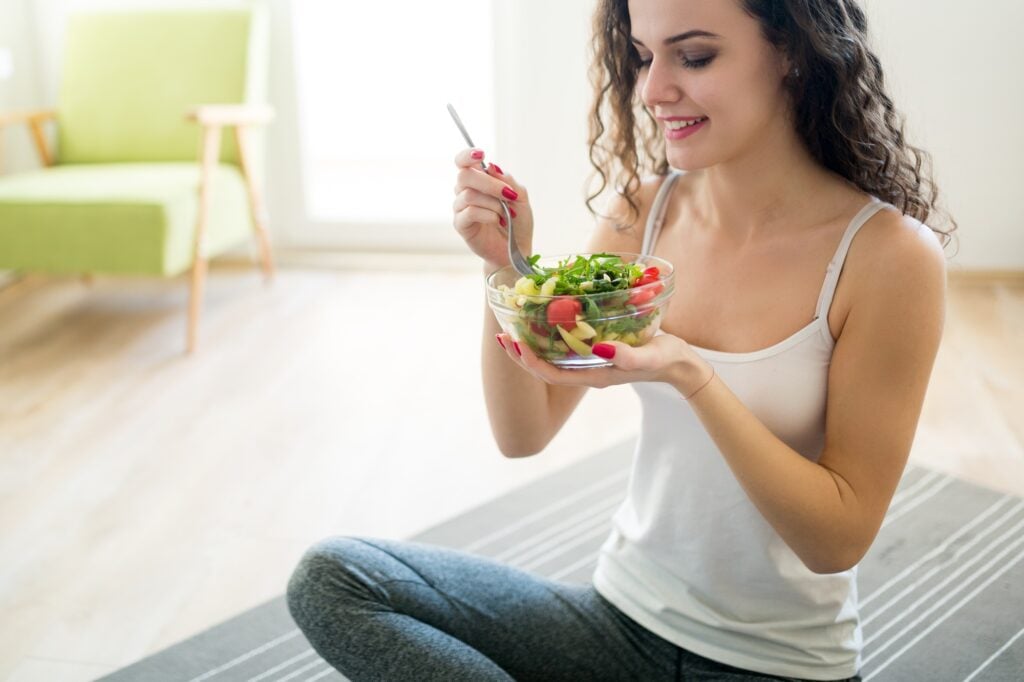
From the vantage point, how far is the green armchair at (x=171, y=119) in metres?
3.10

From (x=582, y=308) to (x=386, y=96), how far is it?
3141mm

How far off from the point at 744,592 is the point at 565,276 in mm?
421

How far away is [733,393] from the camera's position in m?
1.05

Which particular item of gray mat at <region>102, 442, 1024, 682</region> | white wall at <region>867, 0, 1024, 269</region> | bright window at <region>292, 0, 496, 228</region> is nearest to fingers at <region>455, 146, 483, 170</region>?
gray mat at <region>102, 442, 1024, 682</region>

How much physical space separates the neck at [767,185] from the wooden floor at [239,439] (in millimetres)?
1053

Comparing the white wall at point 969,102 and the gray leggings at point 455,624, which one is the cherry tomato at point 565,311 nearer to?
the gray leggings at point 455,624

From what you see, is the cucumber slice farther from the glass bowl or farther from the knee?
the knee

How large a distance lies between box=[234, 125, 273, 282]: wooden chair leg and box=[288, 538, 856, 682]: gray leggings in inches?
92.6

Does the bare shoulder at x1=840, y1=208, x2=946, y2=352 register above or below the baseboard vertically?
above

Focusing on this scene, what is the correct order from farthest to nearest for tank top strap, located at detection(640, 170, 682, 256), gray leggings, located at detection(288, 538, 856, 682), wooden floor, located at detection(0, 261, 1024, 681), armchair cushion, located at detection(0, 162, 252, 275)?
armchair cushion, located at detection(0, 162, 252, 275), wooden floor, located at detection(0, 261, 1024, 681), tank top strap, located at detection(640, 170, 682, 256), gray leggings, located at detection(288, 538, 856, 682)

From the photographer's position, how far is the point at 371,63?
3848 millimetres

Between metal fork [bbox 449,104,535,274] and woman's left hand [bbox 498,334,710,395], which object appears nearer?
woman's left hand [bbox 498,334,710,395]

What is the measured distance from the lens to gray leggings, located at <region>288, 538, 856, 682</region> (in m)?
1.13

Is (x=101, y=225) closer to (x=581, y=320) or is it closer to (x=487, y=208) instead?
(x=487, y=208)
